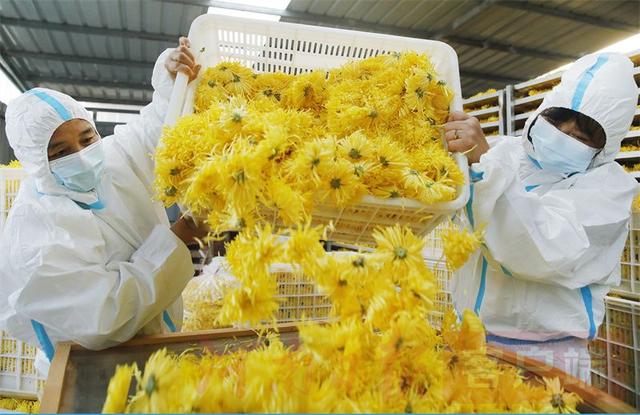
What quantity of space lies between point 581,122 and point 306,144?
3.73 ft

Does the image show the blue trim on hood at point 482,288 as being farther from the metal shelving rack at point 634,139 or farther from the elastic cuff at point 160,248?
the metal shelving rack at point 634,139

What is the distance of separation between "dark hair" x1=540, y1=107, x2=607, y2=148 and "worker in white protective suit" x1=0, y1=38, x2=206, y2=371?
4.02 ft

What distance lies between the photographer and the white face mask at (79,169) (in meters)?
1.47

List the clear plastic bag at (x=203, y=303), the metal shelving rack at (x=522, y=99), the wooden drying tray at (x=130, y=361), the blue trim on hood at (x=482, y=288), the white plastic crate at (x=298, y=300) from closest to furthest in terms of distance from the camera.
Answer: the wooden drying tray at (x=130, y=361) → the blue trim on hood at (x=482, y=288) → the clear plastic bag at (x=203, y=303) → the white plastic crate at (x=298, y=300) → the metal shelving rack at (x=522, y=99)

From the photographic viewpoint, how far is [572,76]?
5.31ft

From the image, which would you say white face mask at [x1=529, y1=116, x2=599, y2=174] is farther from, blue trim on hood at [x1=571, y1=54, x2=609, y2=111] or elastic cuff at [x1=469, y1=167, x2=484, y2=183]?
elastic cuff at [x1=469, y1=167, x2=484, y2=183]

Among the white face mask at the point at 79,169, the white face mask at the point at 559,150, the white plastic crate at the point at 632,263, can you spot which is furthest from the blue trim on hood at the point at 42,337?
the white plastic crate at the point at 632,263

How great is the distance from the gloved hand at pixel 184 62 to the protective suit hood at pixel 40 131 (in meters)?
0.42

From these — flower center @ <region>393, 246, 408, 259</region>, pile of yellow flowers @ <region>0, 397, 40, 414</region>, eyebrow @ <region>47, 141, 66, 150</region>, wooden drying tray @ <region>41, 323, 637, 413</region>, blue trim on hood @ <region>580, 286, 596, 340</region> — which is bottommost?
pile of yellow flowers @ <region>0, 397, 40, 414</region>

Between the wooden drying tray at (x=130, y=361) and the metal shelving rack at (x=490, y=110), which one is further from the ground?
the metal shelving rack at (x=490, y=110)

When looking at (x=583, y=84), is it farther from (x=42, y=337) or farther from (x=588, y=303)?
(x=42, y=337)

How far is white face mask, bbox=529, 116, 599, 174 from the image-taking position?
153 centimetres

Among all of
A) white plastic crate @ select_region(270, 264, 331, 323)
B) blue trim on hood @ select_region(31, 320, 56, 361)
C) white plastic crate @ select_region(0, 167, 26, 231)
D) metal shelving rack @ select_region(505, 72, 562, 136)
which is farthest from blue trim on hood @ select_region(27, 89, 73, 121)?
metal shelving rack @ select_region(505, 72, 562, 136)

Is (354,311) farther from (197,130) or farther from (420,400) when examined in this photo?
(197,130)
